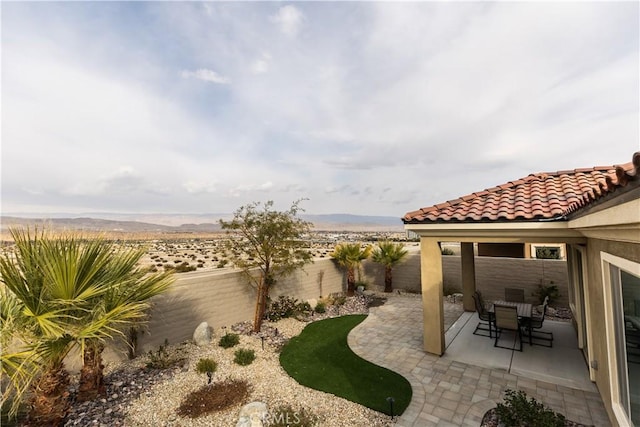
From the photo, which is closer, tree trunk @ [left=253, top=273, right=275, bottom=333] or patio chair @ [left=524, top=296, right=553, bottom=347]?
patio chair @ [left=524, top=296, right=553, bottom=347]

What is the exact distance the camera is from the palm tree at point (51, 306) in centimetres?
470

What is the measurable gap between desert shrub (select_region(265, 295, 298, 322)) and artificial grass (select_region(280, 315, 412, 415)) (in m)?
2.01

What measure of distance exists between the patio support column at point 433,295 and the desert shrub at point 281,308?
641 centimetres

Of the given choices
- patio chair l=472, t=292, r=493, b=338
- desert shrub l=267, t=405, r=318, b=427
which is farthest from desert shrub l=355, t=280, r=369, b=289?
desert shrub l=267, t=405, r=318, b=427

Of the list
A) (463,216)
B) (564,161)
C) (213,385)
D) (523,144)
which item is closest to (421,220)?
(463,216)

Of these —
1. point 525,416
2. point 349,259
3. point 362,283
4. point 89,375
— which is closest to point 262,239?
point 89,375

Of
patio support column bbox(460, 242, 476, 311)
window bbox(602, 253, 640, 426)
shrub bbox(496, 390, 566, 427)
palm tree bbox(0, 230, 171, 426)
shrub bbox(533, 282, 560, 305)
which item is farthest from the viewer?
shrub bbox(533, 282, 560, 305)

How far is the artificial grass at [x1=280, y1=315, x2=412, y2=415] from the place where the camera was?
665cm

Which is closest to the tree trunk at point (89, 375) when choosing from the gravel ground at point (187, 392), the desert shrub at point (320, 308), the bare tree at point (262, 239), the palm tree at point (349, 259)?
the gravel ground at point (187, 392)

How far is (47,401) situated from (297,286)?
34.2 feet

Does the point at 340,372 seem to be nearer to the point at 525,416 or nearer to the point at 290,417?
the point at 290,417

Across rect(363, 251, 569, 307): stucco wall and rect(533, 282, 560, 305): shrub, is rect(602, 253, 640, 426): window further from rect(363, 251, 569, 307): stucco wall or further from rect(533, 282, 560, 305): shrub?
Result: rect(363, 251, 569, 307): stucco wall

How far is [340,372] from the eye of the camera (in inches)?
310

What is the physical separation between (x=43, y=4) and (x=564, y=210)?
595 inches
